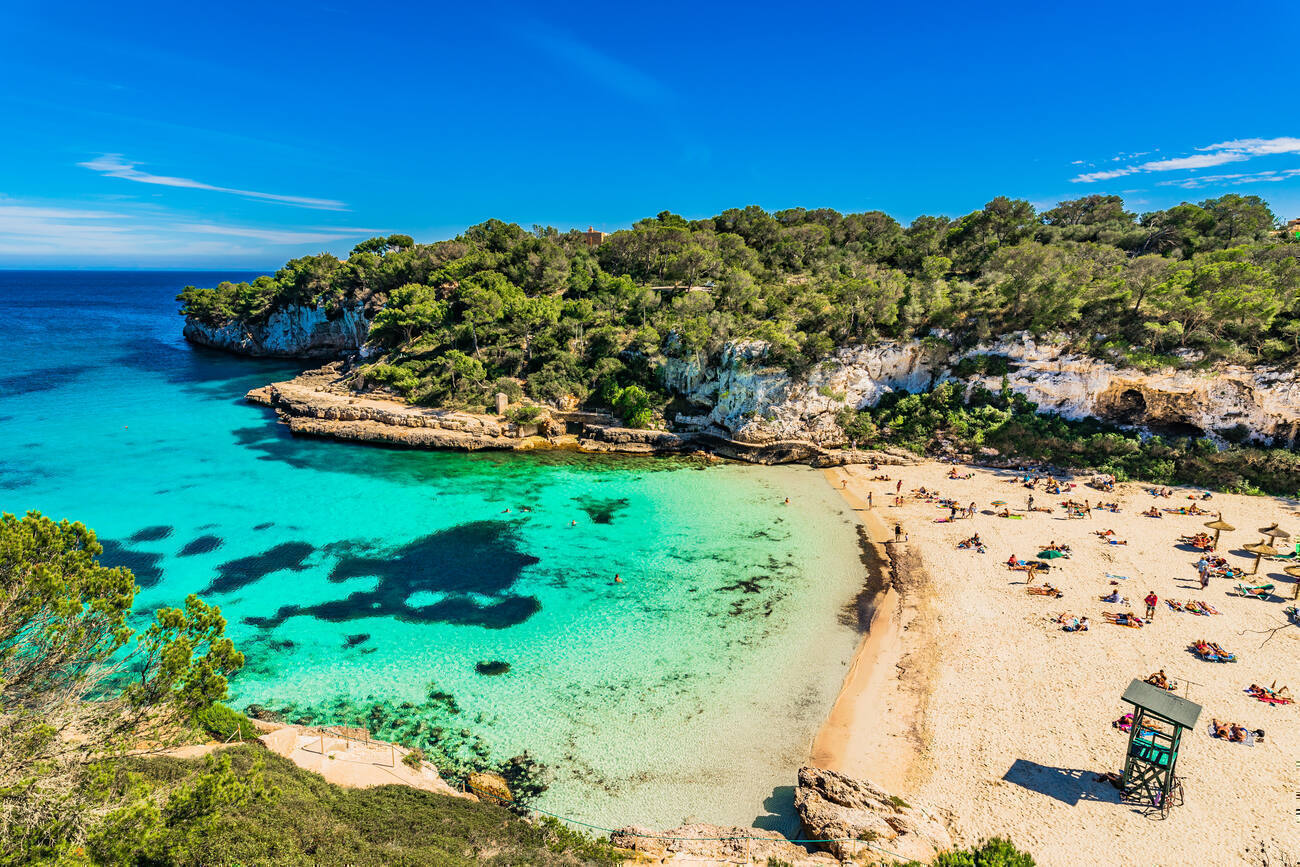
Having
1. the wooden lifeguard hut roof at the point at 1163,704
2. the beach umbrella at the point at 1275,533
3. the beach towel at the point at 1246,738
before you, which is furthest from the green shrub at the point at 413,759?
the beach umbrella at the point at 1275,533

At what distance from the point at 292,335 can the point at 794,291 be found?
62.4 m

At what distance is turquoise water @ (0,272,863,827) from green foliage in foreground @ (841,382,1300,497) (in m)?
9.53

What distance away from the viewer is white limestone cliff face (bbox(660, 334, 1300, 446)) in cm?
2970

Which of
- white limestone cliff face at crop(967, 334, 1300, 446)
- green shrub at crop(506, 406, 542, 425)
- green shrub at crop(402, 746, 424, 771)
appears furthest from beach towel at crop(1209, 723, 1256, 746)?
green shrub at crop(506, 406, 542, 425)

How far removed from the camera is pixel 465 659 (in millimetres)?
17734

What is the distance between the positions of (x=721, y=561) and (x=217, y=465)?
3193cm

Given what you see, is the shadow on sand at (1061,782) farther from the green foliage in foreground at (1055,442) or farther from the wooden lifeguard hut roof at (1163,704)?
the green foliage in foreground at (1055,442)

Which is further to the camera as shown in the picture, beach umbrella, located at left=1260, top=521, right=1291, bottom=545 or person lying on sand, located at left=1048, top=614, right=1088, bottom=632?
beach umbrella, located at left=1260, top=521, right=1291, bottom=545

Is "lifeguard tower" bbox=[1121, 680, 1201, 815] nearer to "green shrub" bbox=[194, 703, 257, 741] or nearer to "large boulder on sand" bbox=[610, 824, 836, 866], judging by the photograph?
"large boulder on sand" bbox=[610, 824, 836, 866]

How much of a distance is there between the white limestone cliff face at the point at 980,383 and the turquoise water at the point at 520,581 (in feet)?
15.5

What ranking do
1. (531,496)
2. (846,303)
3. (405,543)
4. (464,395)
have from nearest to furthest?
(405,543) < (531,496) < (846,303) < (464,395)

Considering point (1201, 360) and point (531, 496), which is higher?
point (1201, 360)

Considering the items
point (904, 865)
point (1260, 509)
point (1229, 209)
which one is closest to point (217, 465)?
point (904, 865)

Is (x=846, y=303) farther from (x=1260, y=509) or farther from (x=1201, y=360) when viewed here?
(x=1260, y=509)
